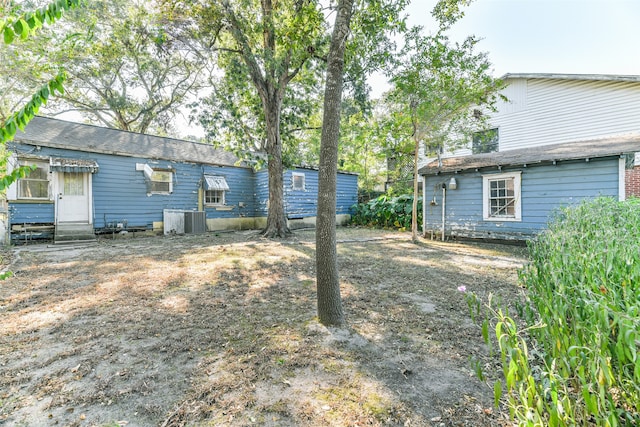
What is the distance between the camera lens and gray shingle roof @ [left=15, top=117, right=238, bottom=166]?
9.32 metres

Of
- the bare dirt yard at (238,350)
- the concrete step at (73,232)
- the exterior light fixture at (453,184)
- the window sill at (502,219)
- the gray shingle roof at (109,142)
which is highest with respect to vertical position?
the gray shingle roof at (109,142)

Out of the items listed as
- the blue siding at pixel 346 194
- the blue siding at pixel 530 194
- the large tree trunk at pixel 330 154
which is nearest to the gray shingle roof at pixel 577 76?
the blue siding at pixel 530 194

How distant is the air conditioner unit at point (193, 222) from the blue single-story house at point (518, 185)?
A: 8.94 metres

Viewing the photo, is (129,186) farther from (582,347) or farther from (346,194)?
(582,347)

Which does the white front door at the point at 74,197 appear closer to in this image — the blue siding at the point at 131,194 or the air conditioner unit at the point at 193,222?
the blue siding at the point at 131,194

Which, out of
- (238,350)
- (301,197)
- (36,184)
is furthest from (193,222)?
(238,350)

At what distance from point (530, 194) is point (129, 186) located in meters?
13.3

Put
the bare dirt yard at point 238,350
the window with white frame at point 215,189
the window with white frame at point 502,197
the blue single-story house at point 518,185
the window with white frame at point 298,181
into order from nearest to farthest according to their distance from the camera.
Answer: the bare dirt yard at point 238,350 → the blue single-story house at point 518,185 → the window with white frame at point 502,197 → the window with white frame at point 215,189 → the window with white frame at point 298,181

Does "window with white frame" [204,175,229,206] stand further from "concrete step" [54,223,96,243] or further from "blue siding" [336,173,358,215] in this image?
"blue siding" [336,173,358,215]

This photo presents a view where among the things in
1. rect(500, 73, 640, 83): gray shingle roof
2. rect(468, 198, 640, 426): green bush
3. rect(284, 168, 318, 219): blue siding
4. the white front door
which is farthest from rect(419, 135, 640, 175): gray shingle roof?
the white front door

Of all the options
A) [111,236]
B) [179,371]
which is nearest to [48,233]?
[111,236]

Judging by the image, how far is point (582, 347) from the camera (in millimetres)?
838

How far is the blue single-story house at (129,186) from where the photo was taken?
8.92m

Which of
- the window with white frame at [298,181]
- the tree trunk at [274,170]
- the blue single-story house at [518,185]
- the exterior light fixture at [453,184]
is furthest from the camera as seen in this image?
the window with white frame at [298,181]
